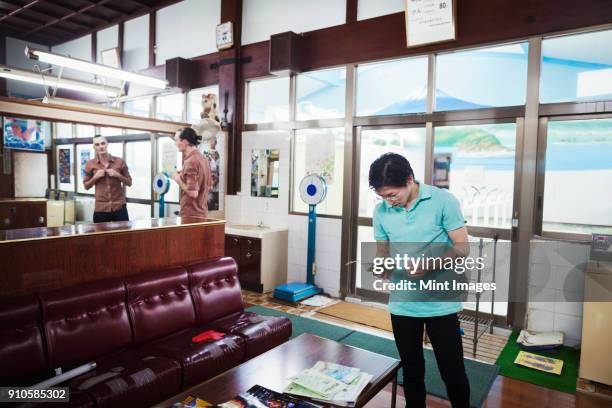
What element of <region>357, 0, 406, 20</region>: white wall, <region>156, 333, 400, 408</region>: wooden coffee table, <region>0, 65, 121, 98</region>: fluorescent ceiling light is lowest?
<region>156, 333, 400, 408</region>: wooden coffee table

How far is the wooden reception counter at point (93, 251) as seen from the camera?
255 cm

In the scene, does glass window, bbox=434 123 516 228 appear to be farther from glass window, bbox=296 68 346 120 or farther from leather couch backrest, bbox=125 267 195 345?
leather couch backrest, bbox=125 267 195 345

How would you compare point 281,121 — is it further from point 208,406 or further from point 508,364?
point 208,406

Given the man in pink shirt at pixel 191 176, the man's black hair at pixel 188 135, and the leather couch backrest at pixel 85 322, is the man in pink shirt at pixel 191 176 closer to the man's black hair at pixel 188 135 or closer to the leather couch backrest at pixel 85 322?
the man's black hair at pixel 188 135

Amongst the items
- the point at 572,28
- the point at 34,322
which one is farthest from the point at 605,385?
the point at 34,322

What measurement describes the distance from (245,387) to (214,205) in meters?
4.59

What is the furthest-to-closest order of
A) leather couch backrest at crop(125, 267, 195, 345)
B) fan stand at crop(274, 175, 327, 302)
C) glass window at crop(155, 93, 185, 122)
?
glass window at crop(155, 93, 185, 122), fan stand at crop(274, 175, 327, 302), leather couch backrest at crop(125, 267, 195, 345)

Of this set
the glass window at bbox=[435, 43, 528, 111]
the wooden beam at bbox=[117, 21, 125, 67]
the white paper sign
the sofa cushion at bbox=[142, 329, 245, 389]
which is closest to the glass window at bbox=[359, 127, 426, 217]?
the glass window at bbox=[435, 43, 528, 111]

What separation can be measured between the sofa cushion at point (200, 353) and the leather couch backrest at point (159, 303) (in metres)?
0.09

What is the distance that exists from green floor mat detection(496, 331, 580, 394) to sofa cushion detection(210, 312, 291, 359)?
1.85 metres

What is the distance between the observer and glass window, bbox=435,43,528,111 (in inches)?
165

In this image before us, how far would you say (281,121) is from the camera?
5957mm

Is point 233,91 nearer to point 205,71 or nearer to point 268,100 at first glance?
point 268,100

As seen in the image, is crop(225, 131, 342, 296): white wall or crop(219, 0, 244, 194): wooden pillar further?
crop(219, 0, 244, 194): wooden pillar
